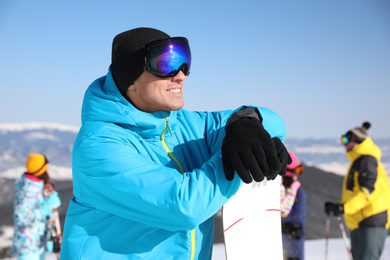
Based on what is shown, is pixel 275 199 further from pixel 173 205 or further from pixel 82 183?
pixel 82 183

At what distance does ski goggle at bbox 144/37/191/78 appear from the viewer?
Answer: 1.46 metres

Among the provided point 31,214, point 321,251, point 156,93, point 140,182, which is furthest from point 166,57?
point 321,251

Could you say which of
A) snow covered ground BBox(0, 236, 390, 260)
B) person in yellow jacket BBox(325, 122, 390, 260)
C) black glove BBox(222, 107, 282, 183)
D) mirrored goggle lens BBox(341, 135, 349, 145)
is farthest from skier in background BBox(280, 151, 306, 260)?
black glove BBox(222, 107, 282, 183)

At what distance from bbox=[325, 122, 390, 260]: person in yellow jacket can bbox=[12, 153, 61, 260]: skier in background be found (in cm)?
372

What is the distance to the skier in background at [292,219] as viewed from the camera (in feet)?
15.6

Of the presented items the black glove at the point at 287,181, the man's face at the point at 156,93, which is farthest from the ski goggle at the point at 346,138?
the man's face at the point at 156,93

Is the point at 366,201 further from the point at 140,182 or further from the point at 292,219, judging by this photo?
the point at 140,182

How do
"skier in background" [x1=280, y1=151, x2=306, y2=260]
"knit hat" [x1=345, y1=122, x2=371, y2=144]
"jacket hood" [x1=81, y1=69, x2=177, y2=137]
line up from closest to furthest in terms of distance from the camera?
1. "jacket hood" [x1=81, y1=69, x2=177, y2=137]
2. "skier in background" [x1=280, y1=151, x2=306, y2=260]
3. "knit hat" [x1=345, y1=122, x2=371, y2=144]

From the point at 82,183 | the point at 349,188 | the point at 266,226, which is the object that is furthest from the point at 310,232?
the point at 82,183

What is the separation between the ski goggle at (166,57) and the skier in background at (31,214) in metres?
3.95

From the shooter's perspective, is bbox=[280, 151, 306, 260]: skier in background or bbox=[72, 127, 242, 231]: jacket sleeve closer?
bbox=[72, 127, 242, 231]: jacket sleeve

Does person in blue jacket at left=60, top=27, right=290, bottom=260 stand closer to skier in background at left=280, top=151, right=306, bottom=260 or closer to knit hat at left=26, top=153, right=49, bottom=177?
skier in background at left=280, top=151, right=306, bottom=260

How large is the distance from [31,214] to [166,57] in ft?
13.5

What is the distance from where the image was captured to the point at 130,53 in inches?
58.7
